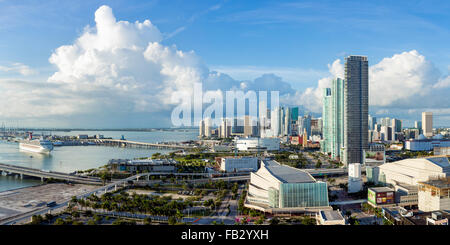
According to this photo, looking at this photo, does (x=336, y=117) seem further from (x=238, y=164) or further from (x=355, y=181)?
(x=355, y=181)

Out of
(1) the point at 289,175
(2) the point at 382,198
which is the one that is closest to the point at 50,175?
(1) the point at 289,175

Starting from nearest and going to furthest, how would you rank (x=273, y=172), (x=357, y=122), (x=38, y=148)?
(x=273, y=172)
(x=357, y=122)
(x=38, y=148)

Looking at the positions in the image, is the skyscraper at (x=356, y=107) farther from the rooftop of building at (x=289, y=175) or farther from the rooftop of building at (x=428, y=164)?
the rooftop of building at (x=289, y=175)

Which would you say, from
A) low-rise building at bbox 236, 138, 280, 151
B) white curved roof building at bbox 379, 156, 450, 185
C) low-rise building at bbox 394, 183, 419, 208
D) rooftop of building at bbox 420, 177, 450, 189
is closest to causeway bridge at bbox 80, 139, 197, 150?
low-rise building at bbox 236, 138, 280, 151

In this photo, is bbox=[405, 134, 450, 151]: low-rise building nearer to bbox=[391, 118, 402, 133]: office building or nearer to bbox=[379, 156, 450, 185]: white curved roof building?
bbox=[391, 118, 402, 133]: office building
